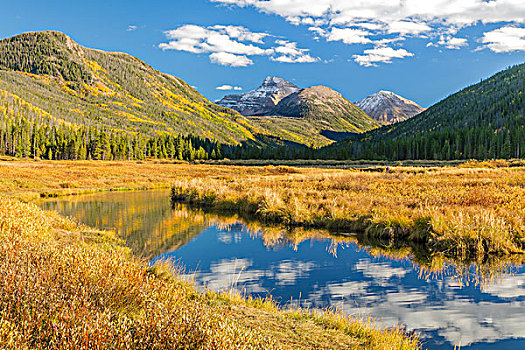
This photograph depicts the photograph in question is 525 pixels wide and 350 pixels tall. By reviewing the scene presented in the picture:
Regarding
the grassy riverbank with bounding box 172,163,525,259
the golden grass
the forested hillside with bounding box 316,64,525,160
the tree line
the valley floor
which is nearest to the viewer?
the golden grass

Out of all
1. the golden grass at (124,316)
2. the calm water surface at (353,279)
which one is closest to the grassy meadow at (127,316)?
the golden grass at (124,316)

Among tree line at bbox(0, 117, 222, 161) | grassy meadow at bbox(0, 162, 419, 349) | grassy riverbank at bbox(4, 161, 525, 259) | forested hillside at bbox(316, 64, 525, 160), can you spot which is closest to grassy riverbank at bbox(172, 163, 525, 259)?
grassy riverbank at bbox(4, 161, 525, 259)

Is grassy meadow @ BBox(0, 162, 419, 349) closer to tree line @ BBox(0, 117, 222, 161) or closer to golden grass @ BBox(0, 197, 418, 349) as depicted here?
golden grass @ BBox(0, 197, 418, 349)

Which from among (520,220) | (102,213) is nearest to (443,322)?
(520,220)

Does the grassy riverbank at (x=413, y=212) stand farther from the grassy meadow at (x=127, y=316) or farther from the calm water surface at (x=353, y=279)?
the grassy meadow at (x=127, y=316)

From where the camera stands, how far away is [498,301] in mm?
10109

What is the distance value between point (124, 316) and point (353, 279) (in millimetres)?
8846

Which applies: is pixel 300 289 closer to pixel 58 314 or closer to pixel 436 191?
pixel 58 314

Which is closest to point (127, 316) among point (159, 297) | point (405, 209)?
point (159, 297)

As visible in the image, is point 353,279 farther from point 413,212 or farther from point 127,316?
point 413,212

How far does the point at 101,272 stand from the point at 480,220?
1576 cm

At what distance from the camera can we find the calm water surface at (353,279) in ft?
29.1

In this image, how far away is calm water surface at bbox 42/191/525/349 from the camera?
8.88 m

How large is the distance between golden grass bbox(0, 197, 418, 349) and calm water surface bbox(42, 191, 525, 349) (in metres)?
1.72
